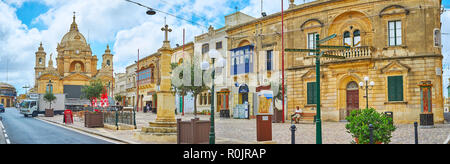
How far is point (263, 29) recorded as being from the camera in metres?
30.8

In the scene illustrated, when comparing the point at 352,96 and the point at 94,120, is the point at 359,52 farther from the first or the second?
the point at 94,120

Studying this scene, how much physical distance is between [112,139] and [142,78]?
133 ft

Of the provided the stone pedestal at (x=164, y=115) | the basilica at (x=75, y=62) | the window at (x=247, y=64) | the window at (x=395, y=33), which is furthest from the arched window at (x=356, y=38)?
the basilica at (x=75, y=62)

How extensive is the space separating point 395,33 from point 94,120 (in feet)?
65.6

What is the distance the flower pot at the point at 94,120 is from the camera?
833 inches

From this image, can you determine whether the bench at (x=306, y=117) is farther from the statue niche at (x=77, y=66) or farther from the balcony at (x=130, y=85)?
the statue niche at (x=77, y=66)

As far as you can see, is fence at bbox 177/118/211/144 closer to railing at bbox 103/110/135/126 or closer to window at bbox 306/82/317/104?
railing at bbox 103/110/135/126

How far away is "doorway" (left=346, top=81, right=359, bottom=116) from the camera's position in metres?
24.2

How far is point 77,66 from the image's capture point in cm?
8138

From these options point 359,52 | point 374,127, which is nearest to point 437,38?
point 359,52

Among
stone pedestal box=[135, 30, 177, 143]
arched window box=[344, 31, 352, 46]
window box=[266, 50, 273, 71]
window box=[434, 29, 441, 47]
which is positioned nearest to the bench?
arched window box=[344, 31, 352, 46]
